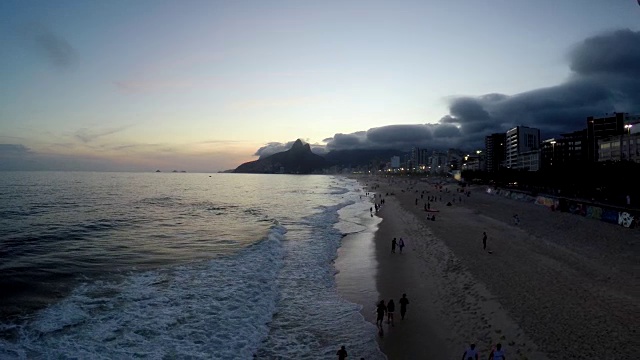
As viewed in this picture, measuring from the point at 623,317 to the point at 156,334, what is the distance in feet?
61.3

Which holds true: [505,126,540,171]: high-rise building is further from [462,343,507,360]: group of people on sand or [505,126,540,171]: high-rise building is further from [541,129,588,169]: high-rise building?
[462,343,507,360]: group of people on sand

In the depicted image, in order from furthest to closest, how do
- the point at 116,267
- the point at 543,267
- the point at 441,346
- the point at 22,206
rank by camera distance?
the point at 22,206 < the point at 116,267 < the point at 543,267 < the point at 441,346

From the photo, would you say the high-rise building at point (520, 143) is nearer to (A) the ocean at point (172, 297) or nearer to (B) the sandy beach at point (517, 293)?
(B) the sandy beach at point (517, 293)

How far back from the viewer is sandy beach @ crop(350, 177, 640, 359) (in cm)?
1306

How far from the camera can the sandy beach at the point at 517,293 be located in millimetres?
13062

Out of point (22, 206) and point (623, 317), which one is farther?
point (22, 206)

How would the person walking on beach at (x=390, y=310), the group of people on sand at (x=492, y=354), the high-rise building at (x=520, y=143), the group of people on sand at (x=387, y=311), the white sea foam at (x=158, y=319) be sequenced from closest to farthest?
the group of people on sand at (x=492, y=354), the white sea foam at (x=158, y=319), the group of people on sand at (x=387, y=311), the person walking on beach at (x=390, y=310), the high-rise building at (x=520, y=143)

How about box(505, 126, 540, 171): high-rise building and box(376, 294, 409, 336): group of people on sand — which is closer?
box(376, 294, 409, 336): group of people on sand

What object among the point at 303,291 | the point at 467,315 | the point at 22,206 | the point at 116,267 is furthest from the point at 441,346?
the point at 22,206

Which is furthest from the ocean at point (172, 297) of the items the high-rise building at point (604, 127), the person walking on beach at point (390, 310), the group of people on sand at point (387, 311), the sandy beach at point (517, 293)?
the high-rise building at point (604, 127)

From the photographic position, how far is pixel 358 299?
757 inches

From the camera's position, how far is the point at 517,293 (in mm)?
17672

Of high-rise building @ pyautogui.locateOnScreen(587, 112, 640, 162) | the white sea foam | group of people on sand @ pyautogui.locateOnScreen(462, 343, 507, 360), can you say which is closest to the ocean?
the white sea foam

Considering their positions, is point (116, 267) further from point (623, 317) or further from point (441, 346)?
point (623, 317)
